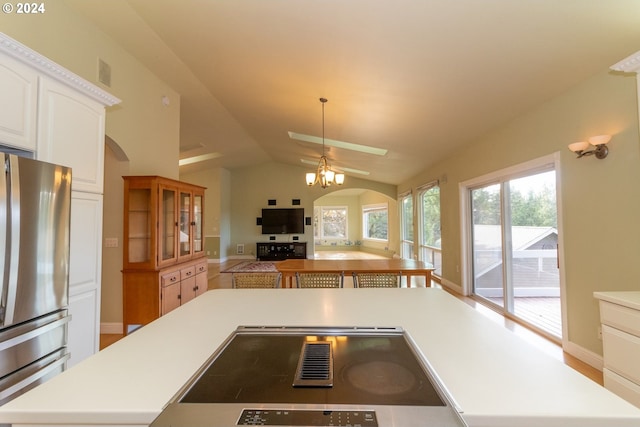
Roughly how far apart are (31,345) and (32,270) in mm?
407

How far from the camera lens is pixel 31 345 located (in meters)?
1.58

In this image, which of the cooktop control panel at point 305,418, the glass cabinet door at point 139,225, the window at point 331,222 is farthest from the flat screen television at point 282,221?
the cooktop control panel at point 305,418

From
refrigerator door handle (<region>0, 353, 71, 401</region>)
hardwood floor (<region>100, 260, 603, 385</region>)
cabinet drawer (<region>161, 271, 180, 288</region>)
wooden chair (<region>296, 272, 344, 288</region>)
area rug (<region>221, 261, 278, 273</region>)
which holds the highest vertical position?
wooden chair (<region>296, 272, 344, 288</region>)

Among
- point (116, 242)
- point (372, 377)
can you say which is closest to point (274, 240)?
point (116, 242)

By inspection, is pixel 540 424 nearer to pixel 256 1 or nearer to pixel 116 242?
pixel 256 1

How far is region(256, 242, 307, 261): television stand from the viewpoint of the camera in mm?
9398

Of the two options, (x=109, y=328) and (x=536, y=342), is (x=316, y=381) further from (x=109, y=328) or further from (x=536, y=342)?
(x=109, y=328)

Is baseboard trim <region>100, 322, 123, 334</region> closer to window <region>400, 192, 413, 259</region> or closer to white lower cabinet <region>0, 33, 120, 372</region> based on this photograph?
white lower cabinet <region>0, 33, 120, 372</region>

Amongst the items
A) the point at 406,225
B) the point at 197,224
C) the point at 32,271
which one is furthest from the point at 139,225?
the point at 406,225

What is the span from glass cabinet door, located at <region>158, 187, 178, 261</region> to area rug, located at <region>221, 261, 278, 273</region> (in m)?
3.81

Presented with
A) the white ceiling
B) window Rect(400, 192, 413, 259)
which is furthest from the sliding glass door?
window Rect(400, 192, 413, 259)

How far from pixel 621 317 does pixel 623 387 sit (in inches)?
16.3

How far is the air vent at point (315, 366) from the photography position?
771mm

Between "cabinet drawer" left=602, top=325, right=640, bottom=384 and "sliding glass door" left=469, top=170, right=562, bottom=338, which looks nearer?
Answer: "cabinet drawer" left=602, top=325, right=640, bottom=384
